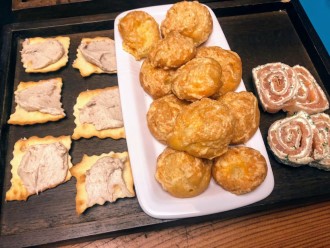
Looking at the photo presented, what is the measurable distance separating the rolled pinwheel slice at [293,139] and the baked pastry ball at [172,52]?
0.79 metres

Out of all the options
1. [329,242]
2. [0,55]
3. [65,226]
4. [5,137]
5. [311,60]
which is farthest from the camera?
[311,60]

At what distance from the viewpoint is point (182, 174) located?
1.79 m

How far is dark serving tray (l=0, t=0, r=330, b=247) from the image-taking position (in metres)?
2.02

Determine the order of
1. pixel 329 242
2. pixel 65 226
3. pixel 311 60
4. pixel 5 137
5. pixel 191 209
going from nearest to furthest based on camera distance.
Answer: pixel 191 209, pixel 65 226, pixel 329 242, pixel 5 137, pixel 311 60

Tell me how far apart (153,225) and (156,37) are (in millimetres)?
1212

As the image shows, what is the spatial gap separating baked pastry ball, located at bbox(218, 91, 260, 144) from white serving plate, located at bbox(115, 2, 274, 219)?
8 centimetres

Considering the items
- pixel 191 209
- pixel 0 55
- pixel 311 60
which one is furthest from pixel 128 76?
pixel 311 60

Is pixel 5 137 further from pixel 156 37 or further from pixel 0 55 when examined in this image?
pixel 156 37

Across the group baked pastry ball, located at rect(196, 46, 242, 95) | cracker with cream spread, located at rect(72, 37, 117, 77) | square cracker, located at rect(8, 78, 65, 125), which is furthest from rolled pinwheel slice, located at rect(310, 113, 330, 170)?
square cracker, located at rect(8, 78, 65, 125)

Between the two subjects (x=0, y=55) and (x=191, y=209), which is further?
(x=0, y=55)

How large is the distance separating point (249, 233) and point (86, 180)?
1.10 metres

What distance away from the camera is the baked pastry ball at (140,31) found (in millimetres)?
2246

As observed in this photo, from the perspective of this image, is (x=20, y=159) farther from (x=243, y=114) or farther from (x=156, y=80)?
(x=243, y=114)

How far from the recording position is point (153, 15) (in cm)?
244
